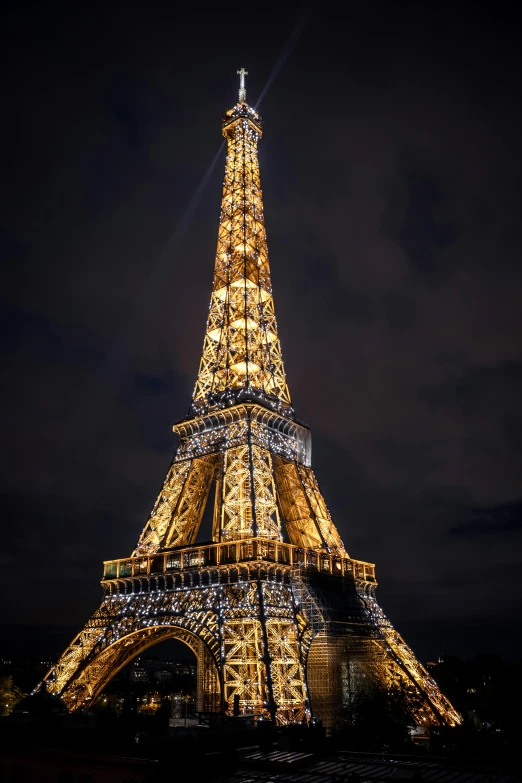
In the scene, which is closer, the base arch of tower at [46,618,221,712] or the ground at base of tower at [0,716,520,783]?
the ground at base of tower at [0,716,520,783]

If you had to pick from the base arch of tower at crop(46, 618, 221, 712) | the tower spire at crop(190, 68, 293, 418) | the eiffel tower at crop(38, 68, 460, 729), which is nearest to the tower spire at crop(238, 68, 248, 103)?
the tower spire at crop(190, 68, 293, 418)

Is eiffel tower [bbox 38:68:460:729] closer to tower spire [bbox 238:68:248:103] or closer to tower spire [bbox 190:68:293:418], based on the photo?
tower spire [bbox 190:68:293:418]

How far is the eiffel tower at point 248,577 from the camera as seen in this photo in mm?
33812

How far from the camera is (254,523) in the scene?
37094 mm

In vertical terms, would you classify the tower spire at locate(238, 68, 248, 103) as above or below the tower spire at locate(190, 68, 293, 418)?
above

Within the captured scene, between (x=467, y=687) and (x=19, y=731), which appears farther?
(x=467, y=687)

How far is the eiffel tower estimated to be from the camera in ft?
111

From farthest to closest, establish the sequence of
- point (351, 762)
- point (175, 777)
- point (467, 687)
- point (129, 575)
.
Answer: point (467, 687)
point (129, 575)
point (351, 762)
point (175, 777)

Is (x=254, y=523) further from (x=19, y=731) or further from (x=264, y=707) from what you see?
(x=19, y=731)

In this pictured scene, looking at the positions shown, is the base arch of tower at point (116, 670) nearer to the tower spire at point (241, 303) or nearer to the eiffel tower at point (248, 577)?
the eiffel tower at point (248, 577)

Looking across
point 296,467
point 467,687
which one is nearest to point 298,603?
point 296,467

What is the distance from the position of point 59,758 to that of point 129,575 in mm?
20719

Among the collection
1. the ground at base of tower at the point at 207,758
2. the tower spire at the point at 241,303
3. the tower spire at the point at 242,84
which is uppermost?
the tower spire at the point at 242,84

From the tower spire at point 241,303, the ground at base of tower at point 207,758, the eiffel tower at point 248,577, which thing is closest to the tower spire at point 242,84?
the tower spire at point 241,303
